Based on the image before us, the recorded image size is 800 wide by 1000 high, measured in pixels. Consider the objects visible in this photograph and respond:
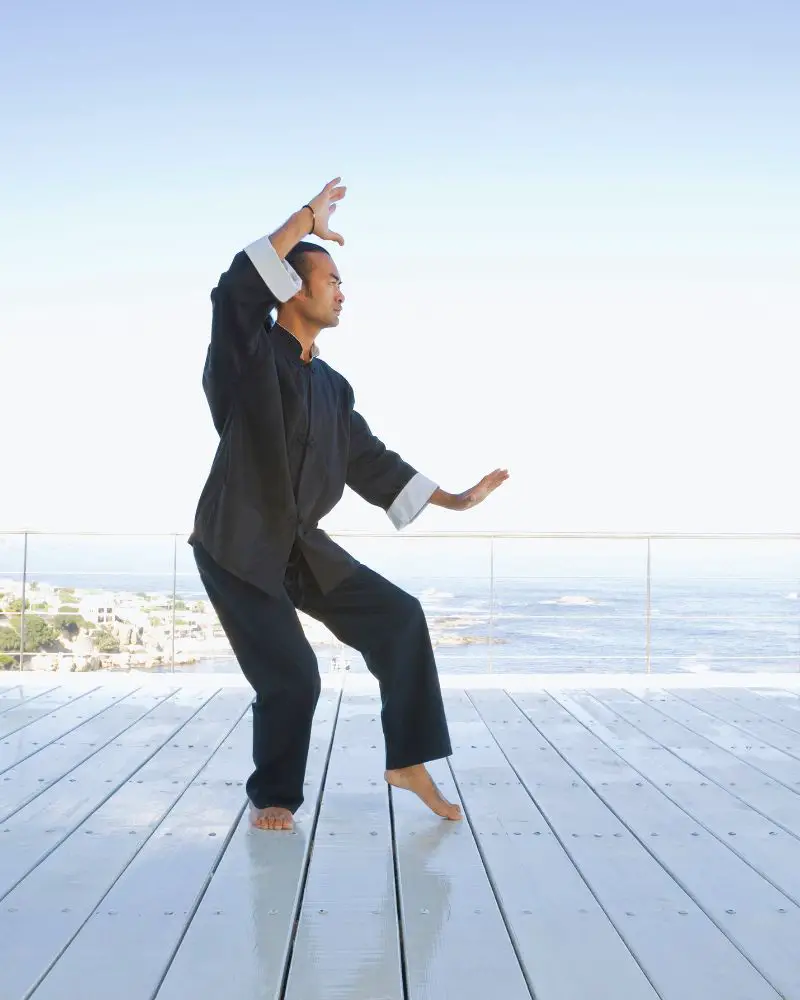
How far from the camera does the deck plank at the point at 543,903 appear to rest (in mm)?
1328

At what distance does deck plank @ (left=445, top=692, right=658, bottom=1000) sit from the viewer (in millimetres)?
1328

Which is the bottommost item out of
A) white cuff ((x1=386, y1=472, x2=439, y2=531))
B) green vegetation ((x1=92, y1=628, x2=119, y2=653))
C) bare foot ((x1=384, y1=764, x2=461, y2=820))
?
green vegetation ((x1=92, y1=628, x2=119, y2=653))

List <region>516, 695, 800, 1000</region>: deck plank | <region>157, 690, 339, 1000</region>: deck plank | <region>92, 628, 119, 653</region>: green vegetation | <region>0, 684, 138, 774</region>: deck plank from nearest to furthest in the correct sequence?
<region>157, 690, 339, 1000</region>: deck plank < <region>516, 695, 800, 1000</region>: deck plank < <region>0, 684, 138, 774</region>: deck plank < <region>92, 628, 119, 653</region>: green vegetation

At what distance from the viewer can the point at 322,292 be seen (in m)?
2.24

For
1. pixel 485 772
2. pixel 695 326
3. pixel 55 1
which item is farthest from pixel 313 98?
pixel 695 326

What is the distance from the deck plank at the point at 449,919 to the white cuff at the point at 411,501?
0.69 metres

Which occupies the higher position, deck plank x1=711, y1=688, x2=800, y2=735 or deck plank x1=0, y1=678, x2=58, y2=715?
deck plank x1=711, y1=688, x2=800, y2=735

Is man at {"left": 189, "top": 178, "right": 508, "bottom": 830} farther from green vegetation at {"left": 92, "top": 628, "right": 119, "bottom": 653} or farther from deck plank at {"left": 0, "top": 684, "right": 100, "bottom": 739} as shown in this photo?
green vegetation at {"left": 92, "top": 628, "right": 119, "bottom": 653}

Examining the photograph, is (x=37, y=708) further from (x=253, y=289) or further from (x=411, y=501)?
(x=253, y=289)

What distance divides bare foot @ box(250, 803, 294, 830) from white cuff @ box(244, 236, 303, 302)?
1013mm

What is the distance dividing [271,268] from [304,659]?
0.79 metres

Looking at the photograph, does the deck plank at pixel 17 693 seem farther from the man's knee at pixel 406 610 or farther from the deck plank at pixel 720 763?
the deck plank at pixel 720 763

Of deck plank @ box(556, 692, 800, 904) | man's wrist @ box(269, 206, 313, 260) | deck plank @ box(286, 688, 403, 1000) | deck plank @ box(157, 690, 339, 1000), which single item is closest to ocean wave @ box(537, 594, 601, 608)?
deck plank @ box(556, 692, 800, 904)

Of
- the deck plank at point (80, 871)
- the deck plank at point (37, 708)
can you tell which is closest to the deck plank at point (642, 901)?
the deck plank at point (80, 871)
